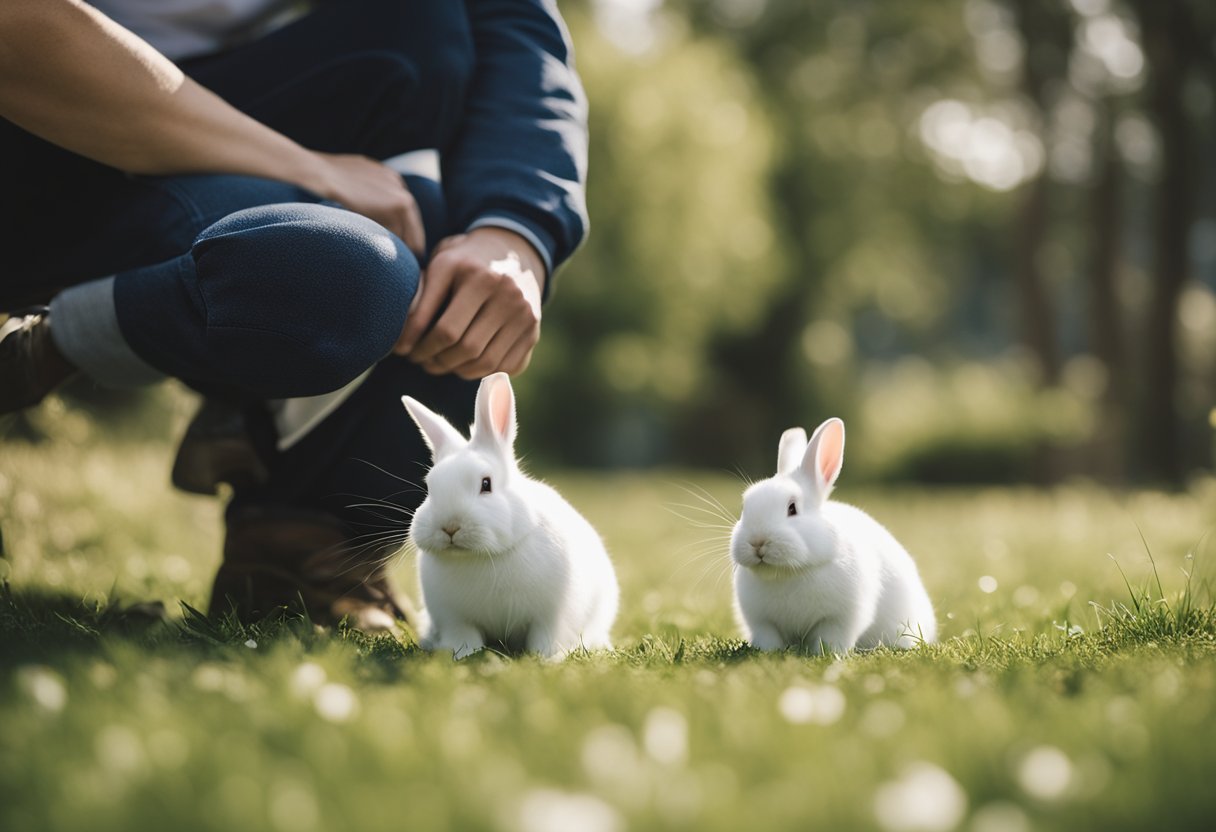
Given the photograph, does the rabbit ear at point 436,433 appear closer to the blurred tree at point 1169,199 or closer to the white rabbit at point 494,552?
the white rabbit at point 494,552

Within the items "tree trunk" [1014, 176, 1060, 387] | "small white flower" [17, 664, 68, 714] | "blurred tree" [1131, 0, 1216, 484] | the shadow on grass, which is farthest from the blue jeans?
"tree trunk" [1014, 176, 1060, 387]

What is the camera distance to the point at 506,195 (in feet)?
9.19

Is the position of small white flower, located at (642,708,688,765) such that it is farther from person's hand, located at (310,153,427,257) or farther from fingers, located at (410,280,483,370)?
person's hand, located at (310,153,427,257)

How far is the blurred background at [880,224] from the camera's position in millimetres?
16312

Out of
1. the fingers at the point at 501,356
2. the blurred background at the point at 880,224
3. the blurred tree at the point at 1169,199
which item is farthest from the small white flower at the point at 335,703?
the blurred tree at the point at 1169,199

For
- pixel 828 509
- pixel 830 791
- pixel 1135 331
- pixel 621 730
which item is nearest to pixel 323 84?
pixel 828 509

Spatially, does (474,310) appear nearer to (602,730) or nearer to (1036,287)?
(602,730)

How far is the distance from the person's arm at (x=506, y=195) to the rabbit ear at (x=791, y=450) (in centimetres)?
70

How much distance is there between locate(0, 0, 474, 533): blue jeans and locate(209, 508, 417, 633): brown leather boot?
0.10 meters

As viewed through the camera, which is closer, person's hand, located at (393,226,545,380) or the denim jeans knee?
the denim jeans knee

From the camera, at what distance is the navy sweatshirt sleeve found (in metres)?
2.82

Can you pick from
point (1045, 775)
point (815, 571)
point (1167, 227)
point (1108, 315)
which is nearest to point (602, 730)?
point (1045, 775)

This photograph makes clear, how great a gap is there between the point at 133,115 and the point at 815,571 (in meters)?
1.89

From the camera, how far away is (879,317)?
35938 mm
